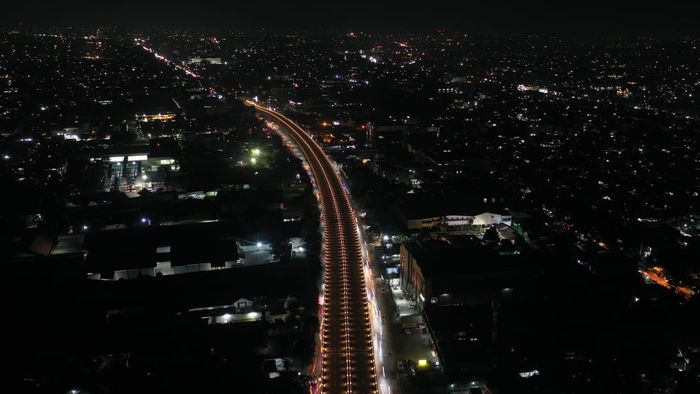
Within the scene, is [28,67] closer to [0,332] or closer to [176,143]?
[176,143]

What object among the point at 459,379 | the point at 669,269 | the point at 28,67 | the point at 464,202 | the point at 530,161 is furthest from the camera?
the point at 28,67

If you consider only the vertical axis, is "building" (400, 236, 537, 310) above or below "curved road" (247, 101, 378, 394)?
above

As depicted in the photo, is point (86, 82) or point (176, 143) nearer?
point (176, 143)

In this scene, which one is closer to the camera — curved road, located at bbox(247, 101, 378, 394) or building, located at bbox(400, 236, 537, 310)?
curved road, located at bbox(247, 101, 378, 394)

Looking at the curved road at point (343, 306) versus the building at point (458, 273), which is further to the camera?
the building at point (458, 273)

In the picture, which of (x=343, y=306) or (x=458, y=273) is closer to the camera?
(x=458, y=273)

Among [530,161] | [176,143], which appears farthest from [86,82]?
[530,161]

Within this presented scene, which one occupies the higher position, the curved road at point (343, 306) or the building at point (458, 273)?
the building at point (458, 273)

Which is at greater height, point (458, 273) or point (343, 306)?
point (458, 273)
